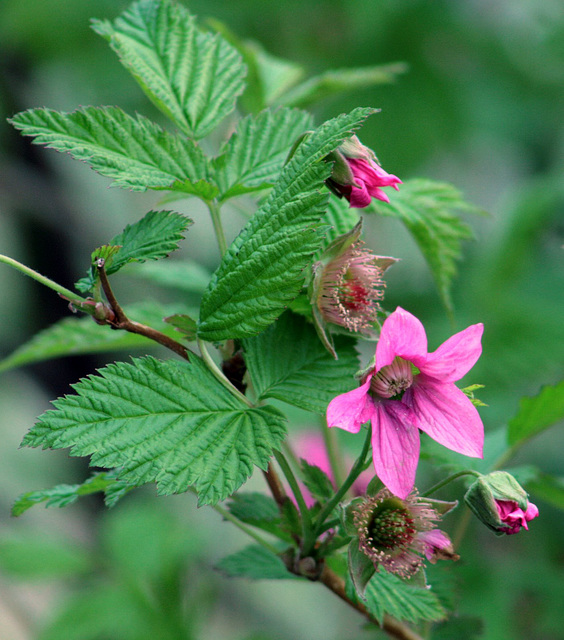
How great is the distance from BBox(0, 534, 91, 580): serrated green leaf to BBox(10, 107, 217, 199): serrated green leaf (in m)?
1.25

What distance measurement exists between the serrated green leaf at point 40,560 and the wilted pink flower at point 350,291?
1271mm

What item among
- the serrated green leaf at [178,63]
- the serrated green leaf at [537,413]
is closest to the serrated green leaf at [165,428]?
the serrated green leaf at [178,63]

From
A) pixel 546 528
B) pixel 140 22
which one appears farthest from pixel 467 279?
pixel 140 22

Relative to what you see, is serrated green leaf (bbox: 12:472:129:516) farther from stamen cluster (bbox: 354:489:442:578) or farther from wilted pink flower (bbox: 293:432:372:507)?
wilted pink flower (bbox: 293:432:372:507)

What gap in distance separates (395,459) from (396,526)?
74 millimetres

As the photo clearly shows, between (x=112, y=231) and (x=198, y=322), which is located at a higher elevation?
(x=198, y=322)

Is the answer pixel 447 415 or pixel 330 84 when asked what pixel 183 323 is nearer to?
pixel 447 415

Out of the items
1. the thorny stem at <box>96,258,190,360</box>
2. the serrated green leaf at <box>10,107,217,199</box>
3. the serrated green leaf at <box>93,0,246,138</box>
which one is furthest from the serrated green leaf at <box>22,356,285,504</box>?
the serrated green leaf at <box>93,0,246,138</box>

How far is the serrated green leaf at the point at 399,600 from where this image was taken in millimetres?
502

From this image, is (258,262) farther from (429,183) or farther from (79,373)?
(79,373)

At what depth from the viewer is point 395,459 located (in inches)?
16.5

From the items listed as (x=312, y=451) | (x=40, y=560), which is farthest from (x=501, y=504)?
(x=40, y=560)

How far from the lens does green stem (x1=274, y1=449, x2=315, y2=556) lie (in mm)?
484

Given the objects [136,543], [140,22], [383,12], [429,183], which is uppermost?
[383,12]
